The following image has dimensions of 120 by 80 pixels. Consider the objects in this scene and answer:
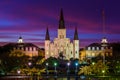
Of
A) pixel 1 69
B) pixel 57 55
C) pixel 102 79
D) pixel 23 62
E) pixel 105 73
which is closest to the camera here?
pixel 102 79

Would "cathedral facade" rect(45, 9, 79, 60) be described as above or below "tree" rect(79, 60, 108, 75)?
above

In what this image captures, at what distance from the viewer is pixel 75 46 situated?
637 feet

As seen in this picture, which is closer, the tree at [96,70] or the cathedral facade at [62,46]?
the tree at [96,70]

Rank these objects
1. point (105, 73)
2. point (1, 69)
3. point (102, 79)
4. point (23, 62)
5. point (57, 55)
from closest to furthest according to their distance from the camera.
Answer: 1. point (102, 79)
2. point (105, 73)
3. point (1, 69)
4. point (23, 62)
5. point (57, 55)

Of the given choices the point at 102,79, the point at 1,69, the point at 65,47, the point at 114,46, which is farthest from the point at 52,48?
the point at 102,79

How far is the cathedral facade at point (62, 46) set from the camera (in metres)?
190

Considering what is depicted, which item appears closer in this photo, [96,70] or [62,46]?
[96,70]

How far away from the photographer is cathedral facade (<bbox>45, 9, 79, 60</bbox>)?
190000 millimetres

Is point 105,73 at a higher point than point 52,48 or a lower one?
lower

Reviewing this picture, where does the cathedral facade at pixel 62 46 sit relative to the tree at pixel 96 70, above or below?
above

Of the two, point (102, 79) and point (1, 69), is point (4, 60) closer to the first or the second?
point (1, 69)

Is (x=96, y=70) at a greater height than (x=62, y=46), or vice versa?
(x=62, y=46)

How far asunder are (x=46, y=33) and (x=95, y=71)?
105 metres

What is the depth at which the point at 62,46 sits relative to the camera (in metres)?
193
